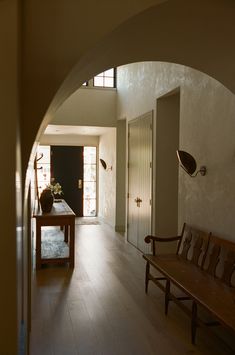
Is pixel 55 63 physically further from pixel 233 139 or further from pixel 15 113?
pixel 233 139

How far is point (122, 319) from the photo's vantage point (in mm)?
3484

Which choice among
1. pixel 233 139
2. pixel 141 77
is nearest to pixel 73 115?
pixel 141 77

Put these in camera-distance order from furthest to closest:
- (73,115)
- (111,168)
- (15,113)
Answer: (111,168) → (73,115) → (15,113)

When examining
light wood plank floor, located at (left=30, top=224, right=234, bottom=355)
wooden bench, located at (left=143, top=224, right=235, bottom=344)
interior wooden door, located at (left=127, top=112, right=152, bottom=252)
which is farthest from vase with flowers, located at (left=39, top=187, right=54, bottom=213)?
wooden bench, located at (left=143, top=224, right=235, bottom=344)

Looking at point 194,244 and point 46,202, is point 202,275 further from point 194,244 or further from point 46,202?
point 46,202

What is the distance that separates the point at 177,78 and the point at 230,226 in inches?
94.5

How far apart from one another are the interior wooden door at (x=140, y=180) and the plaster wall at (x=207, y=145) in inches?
47.4

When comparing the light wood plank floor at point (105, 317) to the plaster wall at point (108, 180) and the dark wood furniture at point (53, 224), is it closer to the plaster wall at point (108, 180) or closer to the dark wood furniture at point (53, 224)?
the dark wood furniture at point (53, 224)

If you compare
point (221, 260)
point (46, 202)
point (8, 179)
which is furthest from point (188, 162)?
point (8, 179)

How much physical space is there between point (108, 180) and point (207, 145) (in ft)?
18.6

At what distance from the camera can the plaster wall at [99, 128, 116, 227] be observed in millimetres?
8797

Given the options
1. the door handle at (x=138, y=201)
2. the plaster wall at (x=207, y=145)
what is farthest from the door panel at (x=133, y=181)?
the plaster wall at (x=207, y=145)

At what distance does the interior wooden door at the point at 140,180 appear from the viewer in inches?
243

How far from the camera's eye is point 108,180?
9.43 metres
